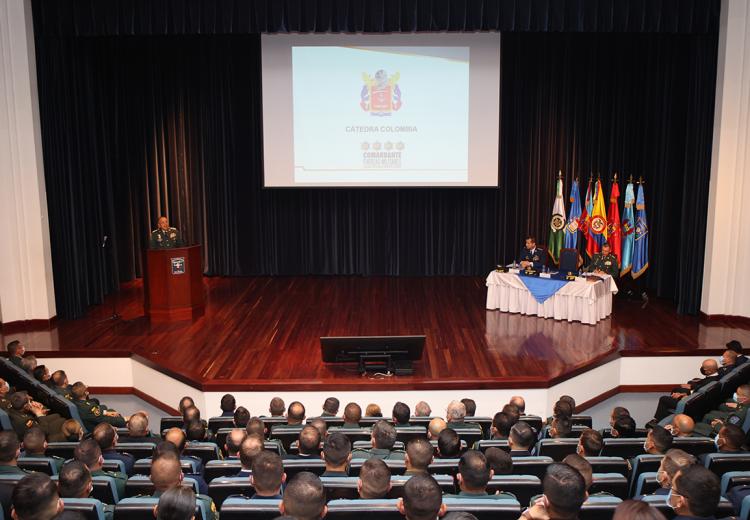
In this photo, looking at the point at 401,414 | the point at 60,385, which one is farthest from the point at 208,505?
the point at 60,385

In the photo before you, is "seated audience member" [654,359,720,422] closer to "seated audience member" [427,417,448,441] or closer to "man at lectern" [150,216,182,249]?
"seated audience member" [427,417,448,441]

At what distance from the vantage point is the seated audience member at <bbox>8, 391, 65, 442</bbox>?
5676 mm

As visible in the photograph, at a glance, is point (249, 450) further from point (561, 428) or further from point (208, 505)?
point (561, 428)

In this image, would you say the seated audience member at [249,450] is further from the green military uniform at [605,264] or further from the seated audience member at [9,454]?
the green military uniform at [605,264]

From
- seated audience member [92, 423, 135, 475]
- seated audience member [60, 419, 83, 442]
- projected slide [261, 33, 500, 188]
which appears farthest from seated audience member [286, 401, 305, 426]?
projected slide [261, 33, 500, 188]

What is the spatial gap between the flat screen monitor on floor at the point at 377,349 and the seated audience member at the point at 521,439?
300 cm

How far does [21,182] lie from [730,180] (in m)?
9.05

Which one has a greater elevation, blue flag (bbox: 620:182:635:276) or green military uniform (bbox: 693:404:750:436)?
blue flag (bbox: 620:182:635:276)

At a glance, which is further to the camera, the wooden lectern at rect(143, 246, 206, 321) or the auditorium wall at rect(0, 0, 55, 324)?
the wooden lectern at rect(143, 246, 206, 321)

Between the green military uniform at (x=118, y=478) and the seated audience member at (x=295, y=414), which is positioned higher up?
the green military uniform at (x=118, y=478)

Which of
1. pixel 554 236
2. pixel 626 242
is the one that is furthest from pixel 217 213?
pixel 626 242

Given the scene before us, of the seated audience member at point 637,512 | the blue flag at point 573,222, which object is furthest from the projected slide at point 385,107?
the seated audience member at point 637,512

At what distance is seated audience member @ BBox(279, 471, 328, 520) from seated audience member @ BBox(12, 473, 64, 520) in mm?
1035

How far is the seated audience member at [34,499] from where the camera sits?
3184 mm
